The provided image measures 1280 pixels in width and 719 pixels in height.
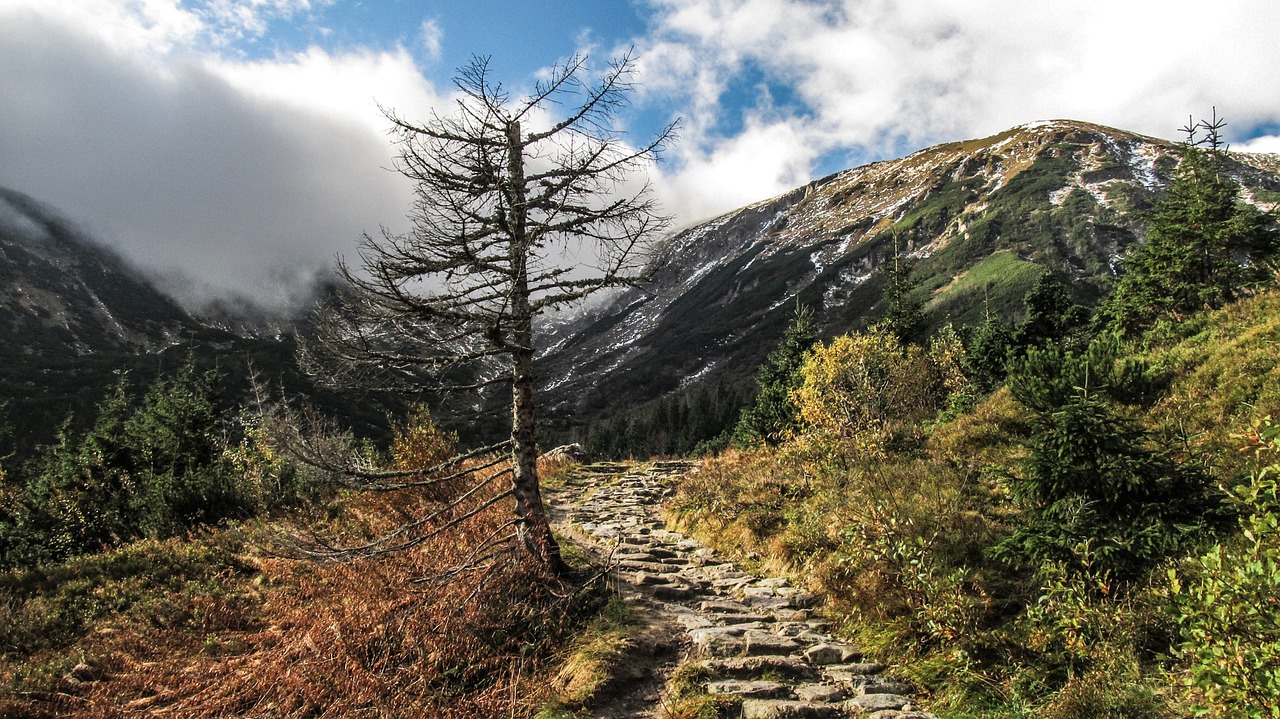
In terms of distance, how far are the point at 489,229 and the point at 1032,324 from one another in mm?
34693

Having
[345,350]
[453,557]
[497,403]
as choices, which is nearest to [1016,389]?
[497,403]

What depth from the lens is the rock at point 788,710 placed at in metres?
4.94

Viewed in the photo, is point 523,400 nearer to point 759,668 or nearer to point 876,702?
point 759,668

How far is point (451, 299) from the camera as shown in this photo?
712cm

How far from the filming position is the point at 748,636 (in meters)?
6.55

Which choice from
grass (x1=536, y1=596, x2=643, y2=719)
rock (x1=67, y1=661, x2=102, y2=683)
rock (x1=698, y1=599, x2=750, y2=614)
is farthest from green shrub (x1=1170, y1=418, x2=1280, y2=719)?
rock (x1=67, y1=661, x2=102, y2=683)

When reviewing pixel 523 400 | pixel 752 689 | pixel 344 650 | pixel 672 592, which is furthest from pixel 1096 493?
pixel 344 650

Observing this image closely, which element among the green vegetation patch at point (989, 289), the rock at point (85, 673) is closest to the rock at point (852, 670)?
the rock at point (85, 673)

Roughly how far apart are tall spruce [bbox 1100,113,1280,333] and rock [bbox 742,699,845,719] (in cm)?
1901

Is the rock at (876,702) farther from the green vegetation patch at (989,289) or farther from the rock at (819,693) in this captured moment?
the green vegetation patch at (989,289)

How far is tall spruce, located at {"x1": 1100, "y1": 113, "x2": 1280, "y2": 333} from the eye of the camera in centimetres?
1984

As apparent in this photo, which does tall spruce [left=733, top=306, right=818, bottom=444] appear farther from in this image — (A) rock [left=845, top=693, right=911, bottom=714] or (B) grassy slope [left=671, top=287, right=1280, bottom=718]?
(A) rock [left=845, top=693, right=911, bottom=714]

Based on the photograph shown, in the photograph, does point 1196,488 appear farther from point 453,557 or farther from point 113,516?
point 113,516

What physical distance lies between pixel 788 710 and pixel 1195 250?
2678cm
